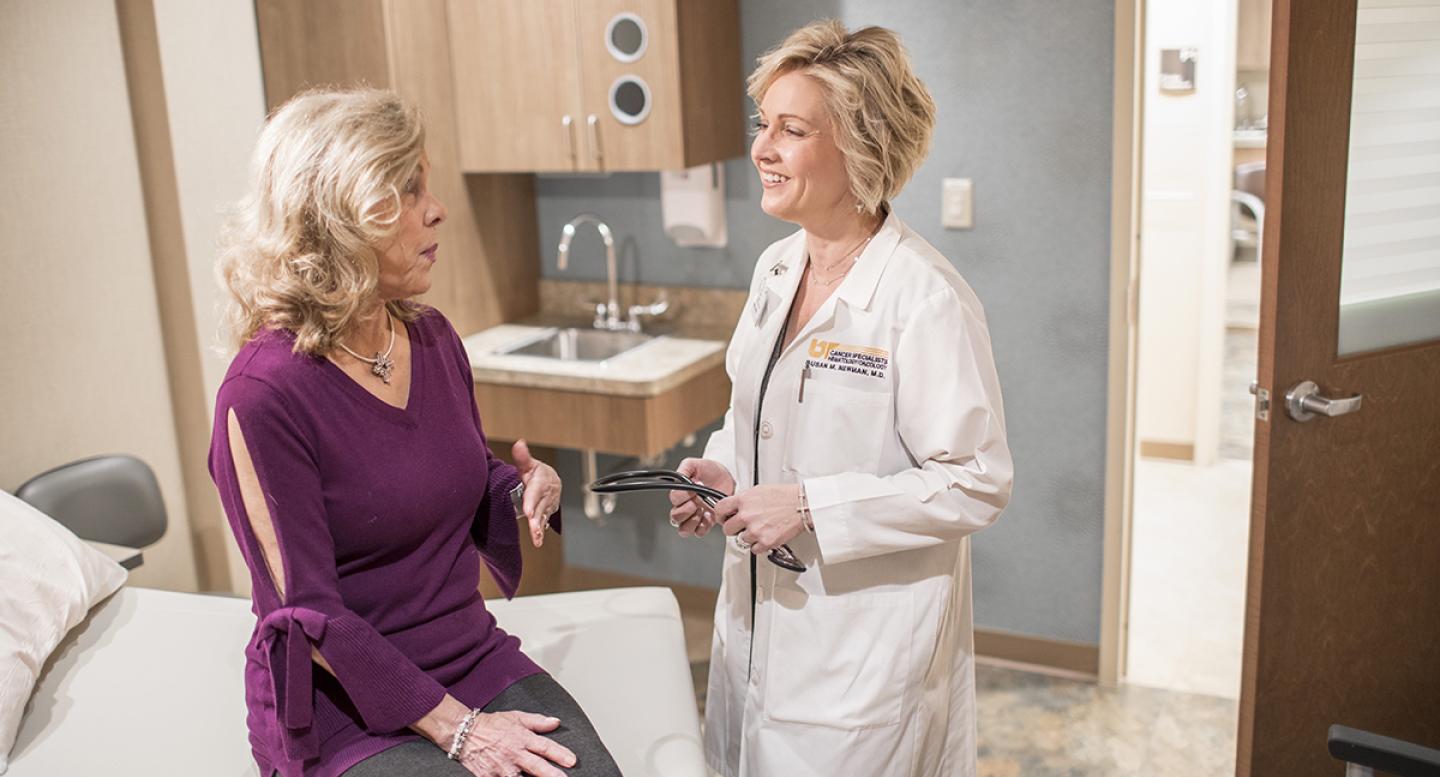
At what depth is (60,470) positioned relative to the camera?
2504mm

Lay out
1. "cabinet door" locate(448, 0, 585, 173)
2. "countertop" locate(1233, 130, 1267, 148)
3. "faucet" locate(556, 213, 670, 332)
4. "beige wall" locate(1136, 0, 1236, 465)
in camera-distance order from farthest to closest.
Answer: "countertop" locate(1233, 130, 1267, 148) → "beige wall" locate(1136, 0, 1236, 465) → "faucet" locate(556, 213, 670, 332) → "cabinet door" locate(448, 0, 585, 173)

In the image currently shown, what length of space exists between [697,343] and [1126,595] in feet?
4.23

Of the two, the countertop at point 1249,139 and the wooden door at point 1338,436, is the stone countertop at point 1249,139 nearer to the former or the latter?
the countertop at point 1249,139

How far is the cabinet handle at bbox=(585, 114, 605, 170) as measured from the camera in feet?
10.3

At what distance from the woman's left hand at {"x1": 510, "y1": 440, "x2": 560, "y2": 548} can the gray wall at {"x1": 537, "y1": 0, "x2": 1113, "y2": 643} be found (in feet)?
5.38

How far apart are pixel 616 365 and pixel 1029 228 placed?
1071 mm

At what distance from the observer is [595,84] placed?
3129mm

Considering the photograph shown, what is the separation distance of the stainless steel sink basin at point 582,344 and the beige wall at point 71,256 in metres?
1.02

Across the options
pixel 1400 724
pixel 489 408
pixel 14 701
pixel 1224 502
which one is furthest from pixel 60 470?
pixel 1224 502

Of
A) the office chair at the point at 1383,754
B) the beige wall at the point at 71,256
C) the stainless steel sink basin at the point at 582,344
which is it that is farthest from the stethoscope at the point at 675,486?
the stainless steel sink basin at the point at 582,344

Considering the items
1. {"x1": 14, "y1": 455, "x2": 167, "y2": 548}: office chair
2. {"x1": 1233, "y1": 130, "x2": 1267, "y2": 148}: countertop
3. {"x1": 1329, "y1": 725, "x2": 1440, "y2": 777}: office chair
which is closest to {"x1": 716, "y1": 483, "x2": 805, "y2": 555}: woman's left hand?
{"x1": 1329, "y1": 725, "x2": 1440, "y2": 777}: office chair

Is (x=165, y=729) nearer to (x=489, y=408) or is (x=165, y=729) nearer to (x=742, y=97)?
(x=489, y=408)

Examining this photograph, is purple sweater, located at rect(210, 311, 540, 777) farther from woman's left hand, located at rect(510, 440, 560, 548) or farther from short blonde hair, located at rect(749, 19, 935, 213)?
short blonde hair, located at rect(749, 19, 935, 213)

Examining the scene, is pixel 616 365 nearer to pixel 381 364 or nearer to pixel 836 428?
pixel 836 428
